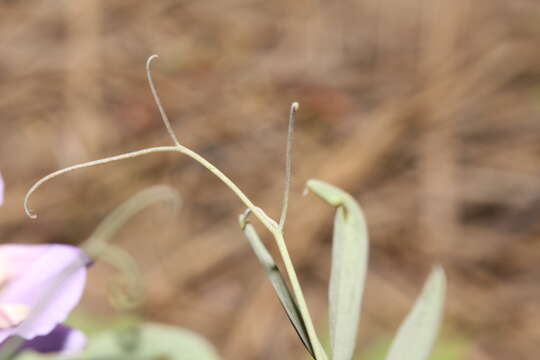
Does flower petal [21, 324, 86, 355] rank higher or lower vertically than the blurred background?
higher

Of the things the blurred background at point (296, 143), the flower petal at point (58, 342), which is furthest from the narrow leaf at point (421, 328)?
the blurred background at point (296, 143)

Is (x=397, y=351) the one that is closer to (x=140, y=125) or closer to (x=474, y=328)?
(x=474, y=328)

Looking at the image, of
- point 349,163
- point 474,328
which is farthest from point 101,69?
point 474,328

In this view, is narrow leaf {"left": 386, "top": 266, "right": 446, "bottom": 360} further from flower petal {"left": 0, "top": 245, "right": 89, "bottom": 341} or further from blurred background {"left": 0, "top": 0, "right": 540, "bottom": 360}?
blurred background {"left": 0, "top": 0, "right": 540, "bottom": 360}

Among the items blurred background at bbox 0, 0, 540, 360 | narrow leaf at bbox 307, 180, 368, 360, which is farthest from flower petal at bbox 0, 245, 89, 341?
blurred background at bbox 0, 0, 540, 360

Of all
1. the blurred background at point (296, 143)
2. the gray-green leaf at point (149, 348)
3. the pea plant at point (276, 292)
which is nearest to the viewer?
the pea plant at point (276, 292)

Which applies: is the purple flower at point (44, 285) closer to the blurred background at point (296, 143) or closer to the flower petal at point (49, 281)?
the flower petal at point (49, 281)

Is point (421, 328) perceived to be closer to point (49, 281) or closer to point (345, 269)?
point (345, 269)

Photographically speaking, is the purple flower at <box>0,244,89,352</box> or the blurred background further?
the blurred background
